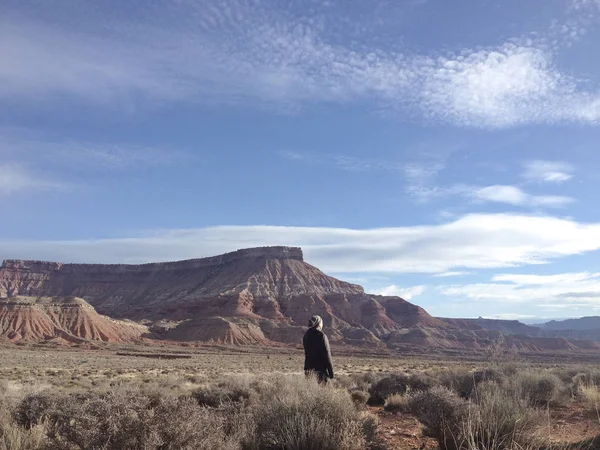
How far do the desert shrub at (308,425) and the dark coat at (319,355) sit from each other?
2.76 metres

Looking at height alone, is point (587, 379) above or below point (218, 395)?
above

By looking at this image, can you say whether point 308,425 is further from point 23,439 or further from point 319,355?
point 319,355

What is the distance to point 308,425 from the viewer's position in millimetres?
5848

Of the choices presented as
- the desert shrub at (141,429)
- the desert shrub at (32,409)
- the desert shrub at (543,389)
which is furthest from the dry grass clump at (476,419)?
the desert shrub at (32,409)

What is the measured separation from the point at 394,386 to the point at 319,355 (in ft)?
19.7

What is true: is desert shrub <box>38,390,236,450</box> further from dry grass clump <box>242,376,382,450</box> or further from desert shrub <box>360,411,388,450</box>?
desert shrub <box>360,411,388,450</box>

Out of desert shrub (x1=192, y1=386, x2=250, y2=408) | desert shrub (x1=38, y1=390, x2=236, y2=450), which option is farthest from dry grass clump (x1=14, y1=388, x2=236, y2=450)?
desert shrub (x1=192, y1=386, x2=250, y2=408)

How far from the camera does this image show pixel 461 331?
122 metres

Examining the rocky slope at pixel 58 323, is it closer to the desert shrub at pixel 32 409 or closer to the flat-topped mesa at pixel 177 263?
the flat-topped mesa at pixel 177 263

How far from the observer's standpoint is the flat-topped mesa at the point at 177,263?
14157 centimetres

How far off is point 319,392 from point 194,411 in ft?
6.77

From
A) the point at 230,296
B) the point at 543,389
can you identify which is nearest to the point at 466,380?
the point at 543,389

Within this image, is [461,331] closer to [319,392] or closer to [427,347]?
[427,347]

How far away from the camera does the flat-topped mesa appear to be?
142 m
